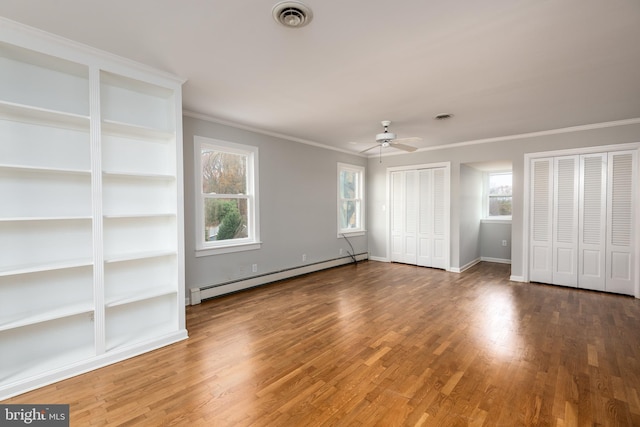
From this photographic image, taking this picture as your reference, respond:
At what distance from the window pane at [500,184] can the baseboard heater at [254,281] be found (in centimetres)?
397

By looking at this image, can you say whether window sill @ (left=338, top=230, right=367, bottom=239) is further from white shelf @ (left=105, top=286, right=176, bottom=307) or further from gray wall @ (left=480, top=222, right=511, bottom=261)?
white shelf @ (left=105, top=286, right=176, bottom=307)

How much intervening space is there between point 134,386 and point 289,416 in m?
1.26

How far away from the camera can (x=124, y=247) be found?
9.75 ft

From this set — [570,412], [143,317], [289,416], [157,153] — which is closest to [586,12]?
[570,412]

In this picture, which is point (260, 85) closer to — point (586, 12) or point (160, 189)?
point (160, 189)

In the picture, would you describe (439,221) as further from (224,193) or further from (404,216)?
(224,193)

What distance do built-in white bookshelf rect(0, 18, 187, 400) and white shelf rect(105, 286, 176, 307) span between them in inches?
0.4

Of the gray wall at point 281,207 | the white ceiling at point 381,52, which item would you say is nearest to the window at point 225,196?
the gray wall at point 281,207

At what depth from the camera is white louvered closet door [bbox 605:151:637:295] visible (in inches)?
176

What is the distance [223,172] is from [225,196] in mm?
375

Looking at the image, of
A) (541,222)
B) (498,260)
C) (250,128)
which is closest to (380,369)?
(250,128)

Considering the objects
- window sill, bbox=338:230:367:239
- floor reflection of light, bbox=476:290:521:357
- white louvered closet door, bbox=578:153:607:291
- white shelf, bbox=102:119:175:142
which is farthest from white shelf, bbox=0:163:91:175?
white louvered closet door, bbox=578:153:607:291

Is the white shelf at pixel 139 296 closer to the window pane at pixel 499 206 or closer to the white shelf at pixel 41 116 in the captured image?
the white shelf at pixel 41 116

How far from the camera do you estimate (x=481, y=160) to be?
18.9ft
